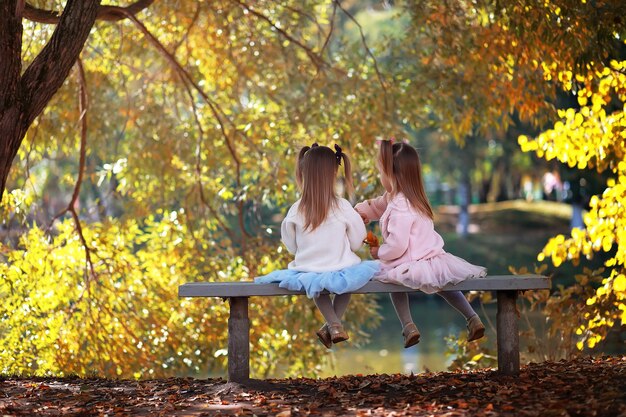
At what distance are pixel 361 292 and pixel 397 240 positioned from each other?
39cm

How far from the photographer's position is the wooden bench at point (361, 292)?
16.4 feet

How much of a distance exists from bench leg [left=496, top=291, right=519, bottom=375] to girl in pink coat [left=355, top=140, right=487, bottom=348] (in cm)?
13

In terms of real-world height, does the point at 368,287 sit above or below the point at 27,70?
below

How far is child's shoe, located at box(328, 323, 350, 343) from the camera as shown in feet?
16.6

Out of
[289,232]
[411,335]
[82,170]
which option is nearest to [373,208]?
[289,232]

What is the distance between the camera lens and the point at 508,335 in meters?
5.24

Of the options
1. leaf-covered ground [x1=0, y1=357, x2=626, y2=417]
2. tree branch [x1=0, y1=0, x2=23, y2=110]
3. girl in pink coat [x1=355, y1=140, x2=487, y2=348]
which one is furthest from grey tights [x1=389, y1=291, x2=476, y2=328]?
tree branch [x1=0, y1=0, x2=23, y2=110]

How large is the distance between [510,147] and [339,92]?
15290mm

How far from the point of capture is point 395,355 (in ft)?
56.9

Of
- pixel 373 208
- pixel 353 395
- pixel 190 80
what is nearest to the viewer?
pixel 353 395

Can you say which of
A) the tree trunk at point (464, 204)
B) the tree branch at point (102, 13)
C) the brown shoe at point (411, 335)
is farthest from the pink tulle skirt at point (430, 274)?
the tree trunk at point (464, 204)

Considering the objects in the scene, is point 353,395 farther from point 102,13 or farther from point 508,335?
point 102,13

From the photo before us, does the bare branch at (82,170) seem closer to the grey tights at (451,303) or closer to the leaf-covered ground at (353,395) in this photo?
the leaf-covered ground at (353,395)

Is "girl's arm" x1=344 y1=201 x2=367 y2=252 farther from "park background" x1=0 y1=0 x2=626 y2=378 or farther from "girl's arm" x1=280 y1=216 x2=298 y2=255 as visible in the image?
"park background" x1=0 y1=0 x2=626 y2=378
